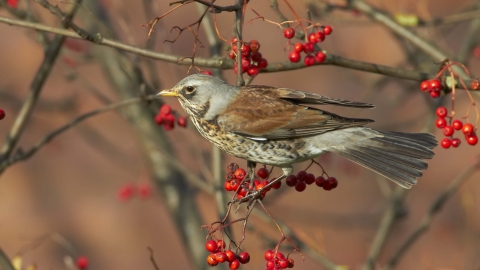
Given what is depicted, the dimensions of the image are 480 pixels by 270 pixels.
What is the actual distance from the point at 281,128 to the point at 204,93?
528mm

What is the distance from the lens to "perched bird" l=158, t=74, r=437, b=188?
3.78 m

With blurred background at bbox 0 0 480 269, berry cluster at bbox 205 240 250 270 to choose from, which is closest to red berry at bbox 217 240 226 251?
berry cluster at bbox 205 240 250 270

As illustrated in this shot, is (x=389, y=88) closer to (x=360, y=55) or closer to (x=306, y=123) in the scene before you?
(x=360, y=55)

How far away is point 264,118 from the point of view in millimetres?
3848

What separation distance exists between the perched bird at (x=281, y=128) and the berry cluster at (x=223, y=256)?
2.51 feet

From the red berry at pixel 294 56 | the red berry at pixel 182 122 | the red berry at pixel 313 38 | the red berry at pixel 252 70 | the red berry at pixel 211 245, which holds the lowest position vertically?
the red berry at pixel 211 245

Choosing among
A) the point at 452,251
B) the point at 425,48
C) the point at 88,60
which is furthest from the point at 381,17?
the point at 452,251

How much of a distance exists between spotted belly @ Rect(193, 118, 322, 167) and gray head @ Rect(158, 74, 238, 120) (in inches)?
3.5

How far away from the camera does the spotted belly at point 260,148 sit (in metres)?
3.70

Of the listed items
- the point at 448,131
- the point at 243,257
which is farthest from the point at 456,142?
the point at 243,257

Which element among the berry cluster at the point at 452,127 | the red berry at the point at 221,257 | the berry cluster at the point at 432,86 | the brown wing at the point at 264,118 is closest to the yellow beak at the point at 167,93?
the brown wing at the point at 264,118

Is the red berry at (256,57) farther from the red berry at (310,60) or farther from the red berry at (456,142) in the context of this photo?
the red berry at (456,142)

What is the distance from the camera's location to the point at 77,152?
10898mm

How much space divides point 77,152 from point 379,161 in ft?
26.0
